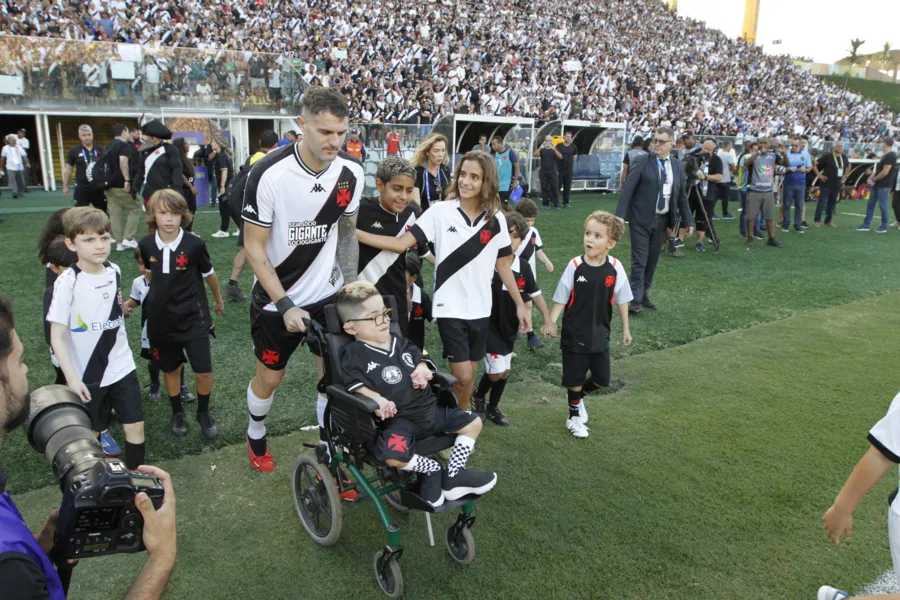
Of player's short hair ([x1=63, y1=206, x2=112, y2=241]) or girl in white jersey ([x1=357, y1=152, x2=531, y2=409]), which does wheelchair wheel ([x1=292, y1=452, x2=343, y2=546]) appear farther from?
player's short hair ([x1=63, y1=206, x2=112, y2=241])

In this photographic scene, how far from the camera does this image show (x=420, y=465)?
9.29 feet

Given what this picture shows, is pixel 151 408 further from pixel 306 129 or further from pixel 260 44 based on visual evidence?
pixel 260 44

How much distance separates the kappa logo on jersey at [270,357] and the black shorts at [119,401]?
0.73 meters

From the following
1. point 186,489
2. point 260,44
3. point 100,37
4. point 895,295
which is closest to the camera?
point 186,489

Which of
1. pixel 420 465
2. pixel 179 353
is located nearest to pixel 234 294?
pixel 179 353

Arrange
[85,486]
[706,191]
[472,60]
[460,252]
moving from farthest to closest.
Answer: [472,60] < [706,191] < [460,252] < [85,486]

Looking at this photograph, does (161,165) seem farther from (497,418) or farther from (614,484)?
(614,484)

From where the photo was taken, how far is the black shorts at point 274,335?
3.50m

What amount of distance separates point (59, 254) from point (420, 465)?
274 centimetres

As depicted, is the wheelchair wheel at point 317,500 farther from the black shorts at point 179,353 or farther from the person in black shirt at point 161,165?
the person in black shirt at point 161,165

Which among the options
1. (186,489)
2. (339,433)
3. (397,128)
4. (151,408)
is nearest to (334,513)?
(339,433)

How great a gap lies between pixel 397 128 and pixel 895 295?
11.9 meters

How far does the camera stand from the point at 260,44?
21.4 meters

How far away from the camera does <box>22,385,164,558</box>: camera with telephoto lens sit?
1.28m
